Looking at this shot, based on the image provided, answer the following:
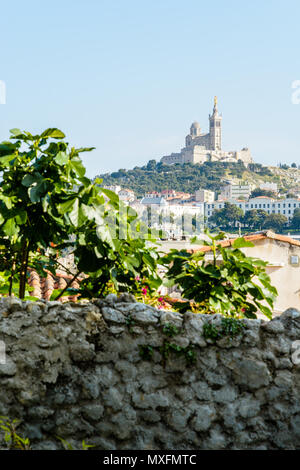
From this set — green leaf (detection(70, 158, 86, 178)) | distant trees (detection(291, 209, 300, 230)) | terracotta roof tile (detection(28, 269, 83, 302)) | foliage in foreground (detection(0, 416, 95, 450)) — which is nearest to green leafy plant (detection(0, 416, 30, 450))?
foliage in foreground (detection(0, 416, 95, 450))

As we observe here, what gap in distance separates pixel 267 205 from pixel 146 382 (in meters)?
106

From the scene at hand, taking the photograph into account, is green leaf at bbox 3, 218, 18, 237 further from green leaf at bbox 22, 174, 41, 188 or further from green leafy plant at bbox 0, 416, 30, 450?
green leafy plant at bbox 0, 416, 30, 450

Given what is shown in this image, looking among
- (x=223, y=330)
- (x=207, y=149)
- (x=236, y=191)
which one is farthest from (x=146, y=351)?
(x=207, y=149)

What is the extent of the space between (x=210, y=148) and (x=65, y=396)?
159437 millimetres

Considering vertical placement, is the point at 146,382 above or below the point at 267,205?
above

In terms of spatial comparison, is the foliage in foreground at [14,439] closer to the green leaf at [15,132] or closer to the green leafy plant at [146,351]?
the green leafy plant at [146,351]

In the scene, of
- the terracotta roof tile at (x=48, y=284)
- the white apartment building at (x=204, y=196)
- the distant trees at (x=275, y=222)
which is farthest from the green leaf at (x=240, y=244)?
the white apartment building at (x=204, y=196)

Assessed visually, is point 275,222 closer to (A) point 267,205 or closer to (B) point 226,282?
(A) point 267,205

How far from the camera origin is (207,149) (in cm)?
15862

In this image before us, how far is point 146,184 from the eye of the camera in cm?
12331

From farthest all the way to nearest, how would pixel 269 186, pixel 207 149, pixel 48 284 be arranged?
pixel 207 149 < pixel 269 186 < pixel 48 284

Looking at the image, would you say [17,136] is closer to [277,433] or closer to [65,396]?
[65,396]

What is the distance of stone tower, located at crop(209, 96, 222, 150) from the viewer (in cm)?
16012

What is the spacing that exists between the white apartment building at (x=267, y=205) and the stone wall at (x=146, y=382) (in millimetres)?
100555
